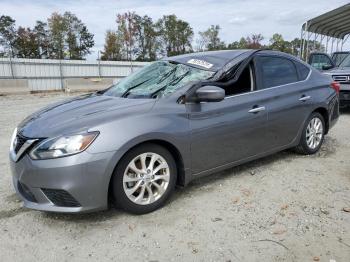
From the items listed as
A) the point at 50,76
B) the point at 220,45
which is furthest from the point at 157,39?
the point at 50,76

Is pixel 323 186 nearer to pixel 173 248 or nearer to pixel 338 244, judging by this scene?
pixel 338 244

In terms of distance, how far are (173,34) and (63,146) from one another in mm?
45626

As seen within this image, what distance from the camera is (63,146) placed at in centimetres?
292

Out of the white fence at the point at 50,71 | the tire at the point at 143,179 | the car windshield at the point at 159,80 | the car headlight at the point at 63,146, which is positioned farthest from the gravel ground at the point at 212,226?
the white fence at the point at 50,71

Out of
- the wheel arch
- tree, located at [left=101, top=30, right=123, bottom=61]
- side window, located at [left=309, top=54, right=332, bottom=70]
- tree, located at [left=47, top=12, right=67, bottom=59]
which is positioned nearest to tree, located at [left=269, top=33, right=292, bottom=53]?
tree, located at [left=101, top=30, right=123, bottom=61]

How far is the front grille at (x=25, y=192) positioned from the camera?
311 centimetres

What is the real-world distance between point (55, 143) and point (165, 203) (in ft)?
4.12

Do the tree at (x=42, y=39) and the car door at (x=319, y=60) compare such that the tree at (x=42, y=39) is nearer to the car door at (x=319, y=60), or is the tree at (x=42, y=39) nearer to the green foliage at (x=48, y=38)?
the green foliage at (x=48, y=38)

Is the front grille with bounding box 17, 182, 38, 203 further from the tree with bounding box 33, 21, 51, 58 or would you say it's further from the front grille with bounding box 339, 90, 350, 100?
the tree with bounding box 33, 21, 51, 58

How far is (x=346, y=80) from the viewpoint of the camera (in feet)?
28.6

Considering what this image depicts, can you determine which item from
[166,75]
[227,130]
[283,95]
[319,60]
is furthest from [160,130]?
[319,60]

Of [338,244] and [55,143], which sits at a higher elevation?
[55,143]

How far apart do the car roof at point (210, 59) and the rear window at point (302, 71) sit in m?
1.04

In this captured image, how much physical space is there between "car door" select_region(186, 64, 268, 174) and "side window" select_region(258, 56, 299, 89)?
1.00 ft
